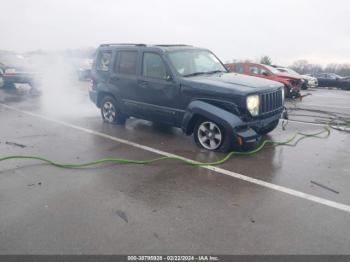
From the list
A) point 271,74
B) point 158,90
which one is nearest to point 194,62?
point 158,90

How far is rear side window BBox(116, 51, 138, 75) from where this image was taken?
7.49 metres

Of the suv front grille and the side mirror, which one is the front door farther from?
the suv front grille

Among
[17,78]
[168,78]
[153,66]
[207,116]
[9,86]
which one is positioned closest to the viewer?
[207,116]

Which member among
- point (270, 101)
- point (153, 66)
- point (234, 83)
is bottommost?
point (270, 101)

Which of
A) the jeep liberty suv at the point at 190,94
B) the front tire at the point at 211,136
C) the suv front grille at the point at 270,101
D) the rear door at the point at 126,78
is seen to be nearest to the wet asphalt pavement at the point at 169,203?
the front tire at the point at 211,136

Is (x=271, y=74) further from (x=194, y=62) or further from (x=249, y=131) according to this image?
(x=249, y=131)

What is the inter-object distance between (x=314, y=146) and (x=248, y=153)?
5.22ft

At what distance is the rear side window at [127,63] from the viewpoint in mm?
7488

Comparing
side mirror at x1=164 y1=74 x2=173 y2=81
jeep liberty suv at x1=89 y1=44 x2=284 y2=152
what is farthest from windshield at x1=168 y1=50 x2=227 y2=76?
side mirror at x1=164 y1=74 x2=173 y2=81

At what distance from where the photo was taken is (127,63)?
7.66 meters

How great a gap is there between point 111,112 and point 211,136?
3.30 metres

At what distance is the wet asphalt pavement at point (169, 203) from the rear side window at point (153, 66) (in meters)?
1.40

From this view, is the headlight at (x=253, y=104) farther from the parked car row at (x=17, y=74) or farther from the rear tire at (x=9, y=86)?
the rear tire at (x=9, y=86)

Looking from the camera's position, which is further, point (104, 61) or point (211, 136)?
point (104, 61)
